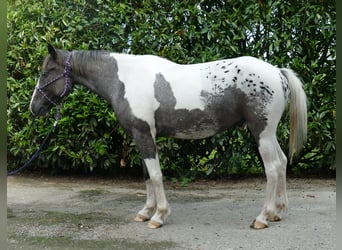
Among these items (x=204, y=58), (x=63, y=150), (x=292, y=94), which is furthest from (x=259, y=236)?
(x=63, y=150)

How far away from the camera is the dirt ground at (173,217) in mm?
3314

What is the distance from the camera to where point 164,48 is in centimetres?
559

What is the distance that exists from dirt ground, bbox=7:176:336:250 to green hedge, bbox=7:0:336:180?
1.54 ft

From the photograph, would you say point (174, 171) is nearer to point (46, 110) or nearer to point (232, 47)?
point (232, 47)

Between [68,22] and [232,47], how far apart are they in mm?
2366

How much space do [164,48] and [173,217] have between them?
2.52 meters

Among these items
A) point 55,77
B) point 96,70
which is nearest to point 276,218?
point 96,70

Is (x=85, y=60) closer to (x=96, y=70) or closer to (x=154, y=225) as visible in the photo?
(x=96, y=70)

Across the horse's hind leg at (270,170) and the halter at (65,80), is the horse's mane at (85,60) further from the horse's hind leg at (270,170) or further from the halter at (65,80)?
the horse's hind leg at (270,170)

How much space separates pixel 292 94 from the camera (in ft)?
12.2

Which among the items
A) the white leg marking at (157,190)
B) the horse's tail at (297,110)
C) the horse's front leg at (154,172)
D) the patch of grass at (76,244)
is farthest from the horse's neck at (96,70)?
the horse's tail at (297,110)

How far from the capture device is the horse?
3.56 m

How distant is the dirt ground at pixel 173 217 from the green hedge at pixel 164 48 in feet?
1.54

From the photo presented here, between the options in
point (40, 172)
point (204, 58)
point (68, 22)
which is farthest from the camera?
point (40, 172)
